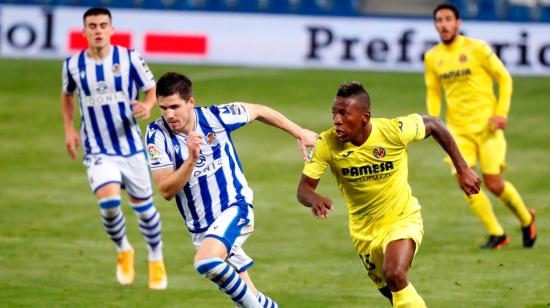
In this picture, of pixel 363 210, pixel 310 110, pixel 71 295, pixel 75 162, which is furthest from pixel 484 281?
pixel 310 110

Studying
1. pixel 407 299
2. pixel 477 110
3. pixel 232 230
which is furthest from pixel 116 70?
pixel 407 299

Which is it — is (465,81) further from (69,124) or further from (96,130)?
(69,124)

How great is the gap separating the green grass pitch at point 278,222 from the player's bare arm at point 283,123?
2077mm

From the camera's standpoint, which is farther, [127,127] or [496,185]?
[496,185]

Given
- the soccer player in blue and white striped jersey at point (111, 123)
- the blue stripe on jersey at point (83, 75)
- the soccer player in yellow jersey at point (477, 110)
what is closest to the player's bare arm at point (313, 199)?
the soccer player in blue and white striped jersey at point (111, 123)

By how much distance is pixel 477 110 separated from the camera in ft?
43.5

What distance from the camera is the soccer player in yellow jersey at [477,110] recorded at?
519 inches

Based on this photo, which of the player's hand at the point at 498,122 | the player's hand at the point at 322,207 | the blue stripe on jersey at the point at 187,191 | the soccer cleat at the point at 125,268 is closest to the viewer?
the player's hand at the point at 322,207

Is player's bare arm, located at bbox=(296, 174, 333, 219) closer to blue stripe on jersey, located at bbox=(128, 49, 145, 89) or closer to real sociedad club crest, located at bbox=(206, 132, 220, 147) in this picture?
real sociedad club crest, located at bbox=(206, 132, 220, 147)

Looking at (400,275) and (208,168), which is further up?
(208,168)

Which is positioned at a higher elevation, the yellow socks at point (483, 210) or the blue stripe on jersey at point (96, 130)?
the blue stripe on jersey at point (96, 130)

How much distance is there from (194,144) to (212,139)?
810 millimetres

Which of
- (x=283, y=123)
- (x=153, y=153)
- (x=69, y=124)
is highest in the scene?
(x=283, y=123)

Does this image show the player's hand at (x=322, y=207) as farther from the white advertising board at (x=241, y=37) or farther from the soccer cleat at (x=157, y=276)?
the white advertising board at (x=241, y=37)
